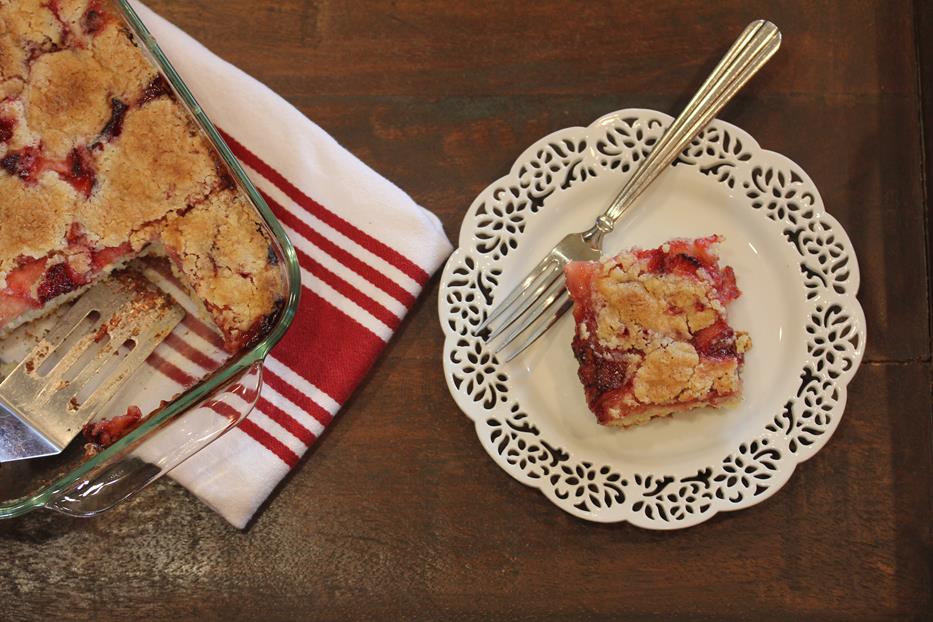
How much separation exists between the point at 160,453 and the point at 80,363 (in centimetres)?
26

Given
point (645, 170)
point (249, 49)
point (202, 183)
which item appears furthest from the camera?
point (249, 49)

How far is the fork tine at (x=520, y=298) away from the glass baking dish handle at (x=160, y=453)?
0.51m

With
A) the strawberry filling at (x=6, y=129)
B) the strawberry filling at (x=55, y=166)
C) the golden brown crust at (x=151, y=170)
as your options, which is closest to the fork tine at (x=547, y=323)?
the golden brown crust at (x=151, y=170)

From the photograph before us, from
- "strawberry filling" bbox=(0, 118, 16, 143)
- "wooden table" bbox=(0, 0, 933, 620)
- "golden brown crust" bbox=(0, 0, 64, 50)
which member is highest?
"golden brown crust" bbox=(0, 0, 64, 50)

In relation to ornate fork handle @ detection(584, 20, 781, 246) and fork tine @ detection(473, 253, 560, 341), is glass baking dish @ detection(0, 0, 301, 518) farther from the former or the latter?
ornate fork handle @ detection(584, 20, 781, 246)

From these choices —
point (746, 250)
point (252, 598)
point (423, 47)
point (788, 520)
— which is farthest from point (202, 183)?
point (788, 520)

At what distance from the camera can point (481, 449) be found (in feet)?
5.93

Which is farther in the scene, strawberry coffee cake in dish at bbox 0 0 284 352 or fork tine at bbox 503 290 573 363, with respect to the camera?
fork tine at bbox 503 290 573 363

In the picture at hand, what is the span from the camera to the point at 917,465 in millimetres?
1788

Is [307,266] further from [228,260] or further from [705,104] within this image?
[705,104]

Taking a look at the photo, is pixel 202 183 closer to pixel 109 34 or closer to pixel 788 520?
pixel 109 34

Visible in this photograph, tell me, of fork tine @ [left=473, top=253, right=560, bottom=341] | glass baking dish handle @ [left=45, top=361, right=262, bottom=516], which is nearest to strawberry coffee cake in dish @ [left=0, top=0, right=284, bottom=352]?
glass baking dish handle @ [left=45, top=361, right=262, bottom=516]

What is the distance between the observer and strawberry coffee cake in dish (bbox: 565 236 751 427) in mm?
1644

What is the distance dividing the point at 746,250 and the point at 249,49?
1222 millimetres
